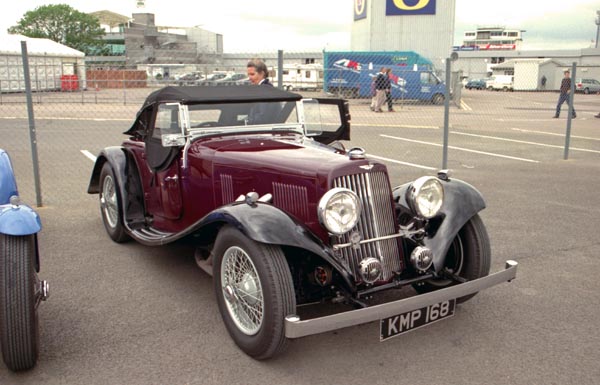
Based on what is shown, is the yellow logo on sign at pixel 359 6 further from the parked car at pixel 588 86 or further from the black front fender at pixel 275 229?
the black front fender at pixel 275 229

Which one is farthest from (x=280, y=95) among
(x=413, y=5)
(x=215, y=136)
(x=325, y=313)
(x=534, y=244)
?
(x=413, y=5)

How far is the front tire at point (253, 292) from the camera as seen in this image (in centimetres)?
278

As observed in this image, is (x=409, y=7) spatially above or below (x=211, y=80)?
above

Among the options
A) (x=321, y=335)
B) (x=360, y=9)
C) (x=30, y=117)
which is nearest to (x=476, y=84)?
(x=360, y=9)

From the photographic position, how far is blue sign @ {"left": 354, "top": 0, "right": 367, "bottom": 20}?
3418cm

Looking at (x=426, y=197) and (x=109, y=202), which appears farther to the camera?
(x=109, y=202)

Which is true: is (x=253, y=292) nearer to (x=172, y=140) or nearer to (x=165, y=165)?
(x=172, y=140)

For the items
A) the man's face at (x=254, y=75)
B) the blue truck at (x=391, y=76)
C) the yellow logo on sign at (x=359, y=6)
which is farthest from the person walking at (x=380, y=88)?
the yellow logo on sign at (x=359, y=6)

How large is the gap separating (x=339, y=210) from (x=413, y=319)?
2.33ft

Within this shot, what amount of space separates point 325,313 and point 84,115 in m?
16.0

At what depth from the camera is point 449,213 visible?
11.5ft

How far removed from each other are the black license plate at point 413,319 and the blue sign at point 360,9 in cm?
3343

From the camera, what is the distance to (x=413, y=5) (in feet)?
103

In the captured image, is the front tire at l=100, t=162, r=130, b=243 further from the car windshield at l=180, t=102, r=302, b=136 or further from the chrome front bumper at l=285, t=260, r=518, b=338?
the chrome front bumper at l=285, t=260, r=518, b=338
